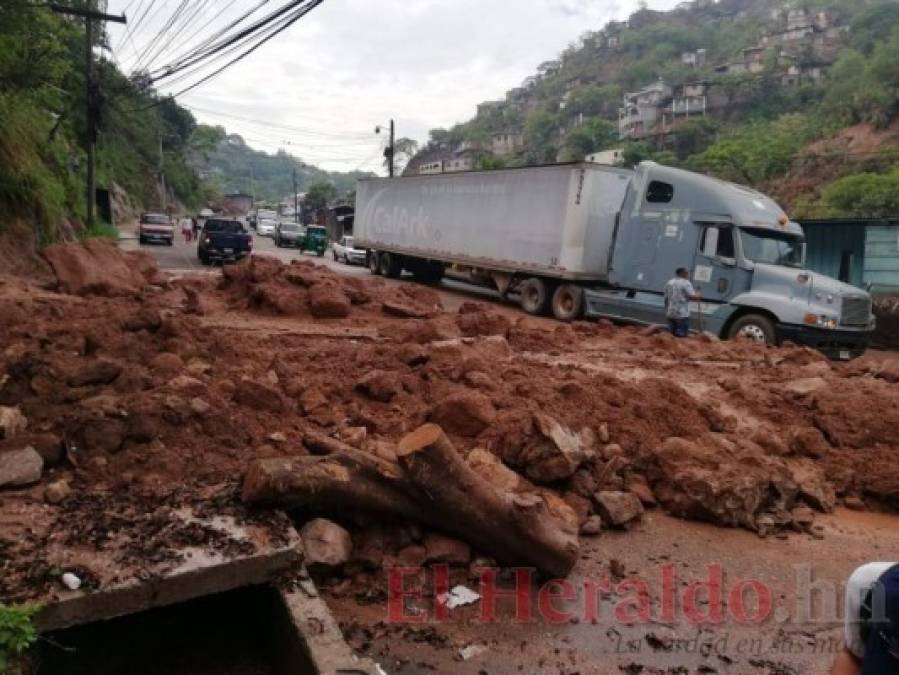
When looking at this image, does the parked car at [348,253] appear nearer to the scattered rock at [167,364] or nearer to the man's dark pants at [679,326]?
the man's dark pants at [679,326]

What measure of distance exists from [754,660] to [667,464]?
1828 millimetres

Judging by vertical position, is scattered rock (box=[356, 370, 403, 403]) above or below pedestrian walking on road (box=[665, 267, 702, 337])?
below

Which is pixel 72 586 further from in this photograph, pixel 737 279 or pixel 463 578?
pixel 737 279

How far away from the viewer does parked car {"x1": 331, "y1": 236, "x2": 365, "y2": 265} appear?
30.6 meters

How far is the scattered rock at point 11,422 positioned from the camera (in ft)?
12.9

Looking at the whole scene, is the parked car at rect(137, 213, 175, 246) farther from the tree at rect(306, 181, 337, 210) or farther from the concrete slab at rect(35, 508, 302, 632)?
the tree at rect(306, 181, 337, 210)

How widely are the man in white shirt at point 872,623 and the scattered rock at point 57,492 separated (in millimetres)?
3549

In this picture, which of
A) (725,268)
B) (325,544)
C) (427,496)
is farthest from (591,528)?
(725,268)

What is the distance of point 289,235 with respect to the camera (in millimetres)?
39781

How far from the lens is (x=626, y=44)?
123875 millimetres

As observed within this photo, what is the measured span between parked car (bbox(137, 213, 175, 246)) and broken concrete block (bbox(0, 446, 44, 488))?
30728 millimetres

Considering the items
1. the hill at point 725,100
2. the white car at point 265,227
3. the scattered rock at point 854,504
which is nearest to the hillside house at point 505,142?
the hill at point 725,100

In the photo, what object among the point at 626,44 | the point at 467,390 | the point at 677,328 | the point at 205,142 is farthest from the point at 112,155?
the point at 626,44

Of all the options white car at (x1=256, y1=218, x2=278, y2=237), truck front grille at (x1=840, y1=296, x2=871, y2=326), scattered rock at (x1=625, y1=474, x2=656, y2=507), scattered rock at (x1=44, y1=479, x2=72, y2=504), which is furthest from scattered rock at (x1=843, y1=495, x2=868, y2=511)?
white car at (x1=256, y1=218, x2=278, y2=237)
